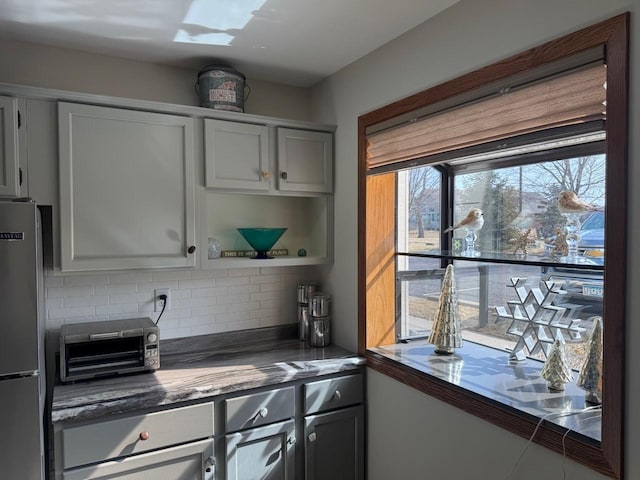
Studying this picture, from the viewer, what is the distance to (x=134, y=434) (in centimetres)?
193

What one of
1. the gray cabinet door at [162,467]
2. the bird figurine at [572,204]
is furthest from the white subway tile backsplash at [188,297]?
the bird figurine at [572,204]

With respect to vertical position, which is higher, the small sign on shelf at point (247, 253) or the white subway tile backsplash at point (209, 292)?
the small sign on shelf at point (247, 253)

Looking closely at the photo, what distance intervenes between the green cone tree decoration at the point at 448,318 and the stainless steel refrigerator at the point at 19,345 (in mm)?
1745

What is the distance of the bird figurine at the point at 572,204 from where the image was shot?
1679 millimetres

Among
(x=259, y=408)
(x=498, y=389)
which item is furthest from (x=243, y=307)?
(x=498, y=389)

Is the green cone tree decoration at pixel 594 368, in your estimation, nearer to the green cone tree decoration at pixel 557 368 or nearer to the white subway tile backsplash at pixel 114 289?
the green cone tree decoration at pixel 557 368

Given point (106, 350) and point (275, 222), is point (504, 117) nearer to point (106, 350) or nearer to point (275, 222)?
point (275, 222)

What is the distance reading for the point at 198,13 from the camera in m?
1.95

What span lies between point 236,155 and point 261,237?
0.50 metres

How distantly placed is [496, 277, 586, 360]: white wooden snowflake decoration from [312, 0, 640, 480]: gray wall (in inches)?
18.3

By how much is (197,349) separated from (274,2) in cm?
188

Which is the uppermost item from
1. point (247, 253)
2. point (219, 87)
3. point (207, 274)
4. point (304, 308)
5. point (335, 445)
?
point (219, 87)

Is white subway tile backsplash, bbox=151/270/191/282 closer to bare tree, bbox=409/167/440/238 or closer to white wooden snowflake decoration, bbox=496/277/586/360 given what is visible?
bare tree, bbox=409/167/440/238

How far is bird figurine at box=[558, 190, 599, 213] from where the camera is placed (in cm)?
168
